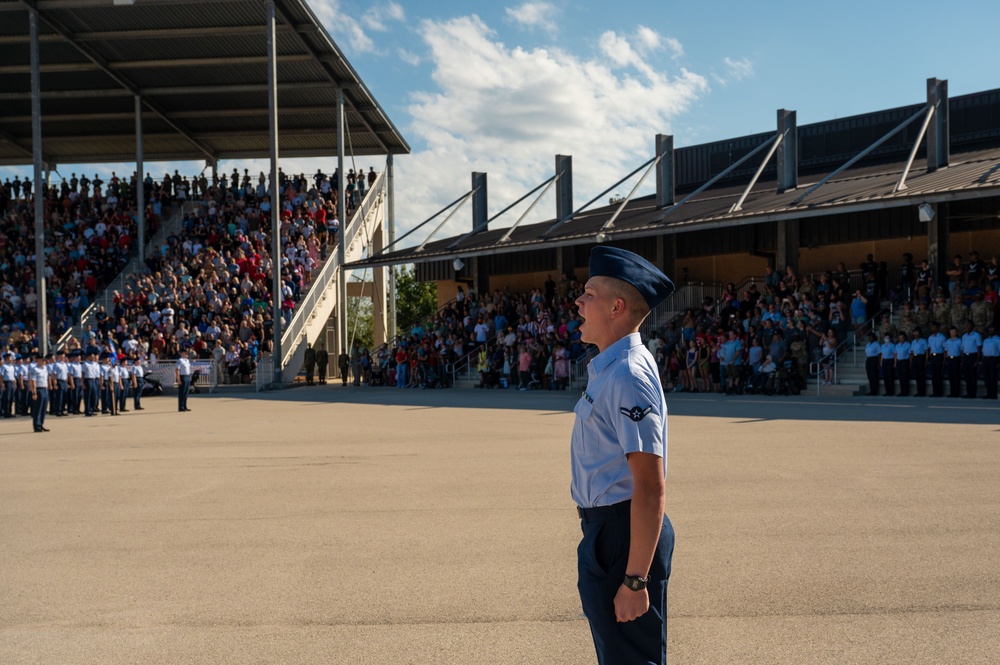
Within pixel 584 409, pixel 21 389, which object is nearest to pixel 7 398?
pixel 21 389

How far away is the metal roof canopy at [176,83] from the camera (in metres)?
34.9

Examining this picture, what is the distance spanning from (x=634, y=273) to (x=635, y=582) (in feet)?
3.35

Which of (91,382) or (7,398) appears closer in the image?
(7,398)

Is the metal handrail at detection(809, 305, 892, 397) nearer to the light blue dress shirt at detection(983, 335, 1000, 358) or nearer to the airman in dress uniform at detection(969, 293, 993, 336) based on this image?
the airman in dress uniform at detection(969, 293, 993, 336)

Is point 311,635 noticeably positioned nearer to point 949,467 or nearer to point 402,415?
point 949,467

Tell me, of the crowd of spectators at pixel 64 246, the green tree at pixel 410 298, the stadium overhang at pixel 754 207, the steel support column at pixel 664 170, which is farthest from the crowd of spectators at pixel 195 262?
the green tree at pixel 410 298

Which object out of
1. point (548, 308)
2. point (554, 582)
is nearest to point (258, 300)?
point (548, 308)

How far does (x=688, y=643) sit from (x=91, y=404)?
22694mm

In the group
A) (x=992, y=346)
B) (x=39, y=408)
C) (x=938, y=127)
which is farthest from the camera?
(x=938, y=127)

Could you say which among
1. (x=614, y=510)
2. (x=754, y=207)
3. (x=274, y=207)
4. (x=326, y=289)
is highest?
(x=274, y=207)

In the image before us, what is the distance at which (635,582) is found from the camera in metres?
3.15

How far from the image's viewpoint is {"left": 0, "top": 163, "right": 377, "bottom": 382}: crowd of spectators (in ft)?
117

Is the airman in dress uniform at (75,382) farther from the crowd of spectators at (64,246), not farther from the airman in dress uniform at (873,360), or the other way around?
the airman in dress uniform at (873,360)

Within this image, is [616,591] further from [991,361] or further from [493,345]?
[493,345]
